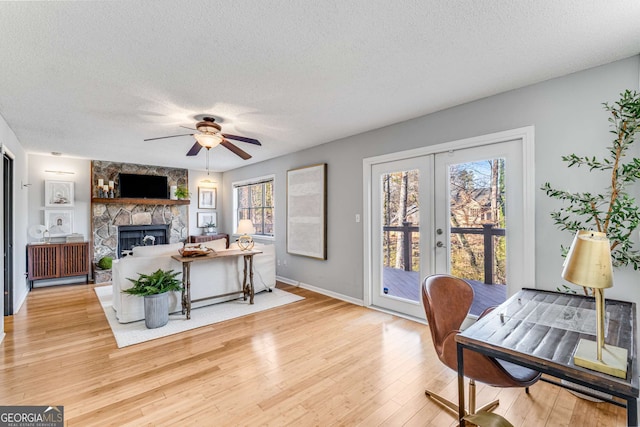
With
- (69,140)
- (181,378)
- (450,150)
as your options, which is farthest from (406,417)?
(69,140)

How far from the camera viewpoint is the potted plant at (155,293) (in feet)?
10.9

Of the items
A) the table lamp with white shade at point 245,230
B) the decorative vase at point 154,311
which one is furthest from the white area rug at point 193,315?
the table lamp with white shade at point 245,230

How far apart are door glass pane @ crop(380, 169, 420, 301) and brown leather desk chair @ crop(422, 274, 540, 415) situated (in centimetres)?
144

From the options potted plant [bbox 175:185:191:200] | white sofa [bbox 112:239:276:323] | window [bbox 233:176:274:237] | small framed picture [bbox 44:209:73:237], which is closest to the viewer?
white sofa [bbox 112:239:276:323]

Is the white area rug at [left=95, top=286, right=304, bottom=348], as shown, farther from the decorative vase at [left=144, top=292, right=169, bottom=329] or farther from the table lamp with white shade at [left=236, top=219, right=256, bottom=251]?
the table lamp with white shade at [left=236, top=219, right=256, bottom=251]

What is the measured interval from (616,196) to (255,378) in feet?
10.2

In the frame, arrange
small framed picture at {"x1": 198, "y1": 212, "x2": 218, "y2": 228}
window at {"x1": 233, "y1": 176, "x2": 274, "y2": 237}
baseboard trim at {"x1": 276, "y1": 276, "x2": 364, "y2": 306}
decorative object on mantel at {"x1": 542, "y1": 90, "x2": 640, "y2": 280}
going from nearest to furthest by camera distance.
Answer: decorative object on mantel at {"x1": 542, "y1": 90, "x2": 640, "y2": 280}
baseboard trim at {"x1": 276, "y1": 276, "x2": 364, "y2": 306}
window at {"x1": 233, "y1": 176, "x2": 274, "y2": 237}
small framed picture at {"x1": 198, "y1": 212, "x2": 218, "y2": 228}

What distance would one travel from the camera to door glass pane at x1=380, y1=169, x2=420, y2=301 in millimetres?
3635

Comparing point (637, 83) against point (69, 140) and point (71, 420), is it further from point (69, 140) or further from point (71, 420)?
point (69, 140)

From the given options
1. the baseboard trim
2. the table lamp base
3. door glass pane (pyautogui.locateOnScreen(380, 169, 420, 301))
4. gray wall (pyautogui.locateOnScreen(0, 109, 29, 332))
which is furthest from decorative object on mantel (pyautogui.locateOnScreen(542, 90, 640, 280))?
gray wall (pyautogui.locateOnScreen(0, 109, 29, 332))

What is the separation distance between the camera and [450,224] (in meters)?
3.28

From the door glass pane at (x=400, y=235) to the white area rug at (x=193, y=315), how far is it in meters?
1.54

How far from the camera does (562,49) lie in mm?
2164

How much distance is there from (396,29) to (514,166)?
6.04 ft
